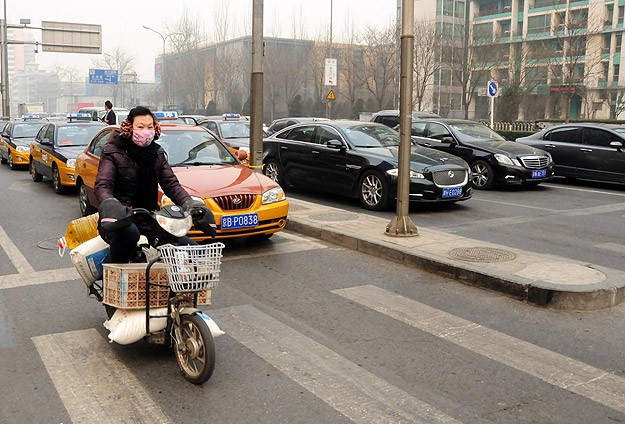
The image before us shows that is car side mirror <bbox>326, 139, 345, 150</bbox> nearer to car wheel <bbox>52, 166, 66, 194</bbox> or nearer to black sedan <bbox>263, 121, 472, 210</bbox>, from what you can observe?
black sedan <bbox>263, 121, 472, 210</bbox>

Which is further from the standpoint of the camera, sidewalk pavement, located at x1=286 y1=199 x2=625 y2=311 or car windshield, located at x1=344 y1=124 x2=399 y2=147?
car windshield, located at x1=344 y1=124 x2=399 y2=147

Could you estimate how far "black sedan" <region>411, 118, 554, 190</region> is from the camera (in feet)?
46.6

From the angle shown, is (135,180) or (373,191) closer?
(135,180)

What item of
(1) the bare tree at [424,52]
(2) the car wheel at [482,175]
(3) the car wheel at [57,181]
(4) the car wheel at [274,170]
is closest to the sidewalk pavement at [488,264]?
(4) the car wheel at [274,170]

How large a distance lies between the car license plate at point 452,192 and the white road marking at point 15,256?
22.3 feet

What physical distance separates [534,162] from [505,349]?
10.2 m

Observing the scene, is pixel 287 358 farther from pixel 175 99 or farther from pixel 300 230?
pixel 175 99

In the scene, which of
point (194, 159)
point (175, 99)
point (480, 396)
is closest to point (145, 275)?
point (480, 396)

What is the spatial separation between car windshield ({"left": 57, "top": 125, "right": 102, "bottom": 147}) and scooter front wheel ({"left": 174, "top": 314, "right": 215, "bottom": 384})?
11507 mm

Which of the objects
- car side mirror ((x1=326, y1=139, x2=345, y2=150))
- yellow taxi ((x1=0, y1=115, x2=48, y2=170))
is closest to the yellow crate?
car side mirror ((x1=326, y1=139, x2=345, y2=150))

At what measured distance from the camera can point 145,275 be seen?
4.38 metres

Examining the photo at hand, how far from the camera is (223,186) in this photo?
8.17 meters

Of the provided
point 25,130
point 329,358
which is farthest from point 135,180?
point 25,130

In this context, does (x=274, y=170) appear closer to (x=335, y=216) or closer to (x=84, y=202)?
(x=335, y=216)
